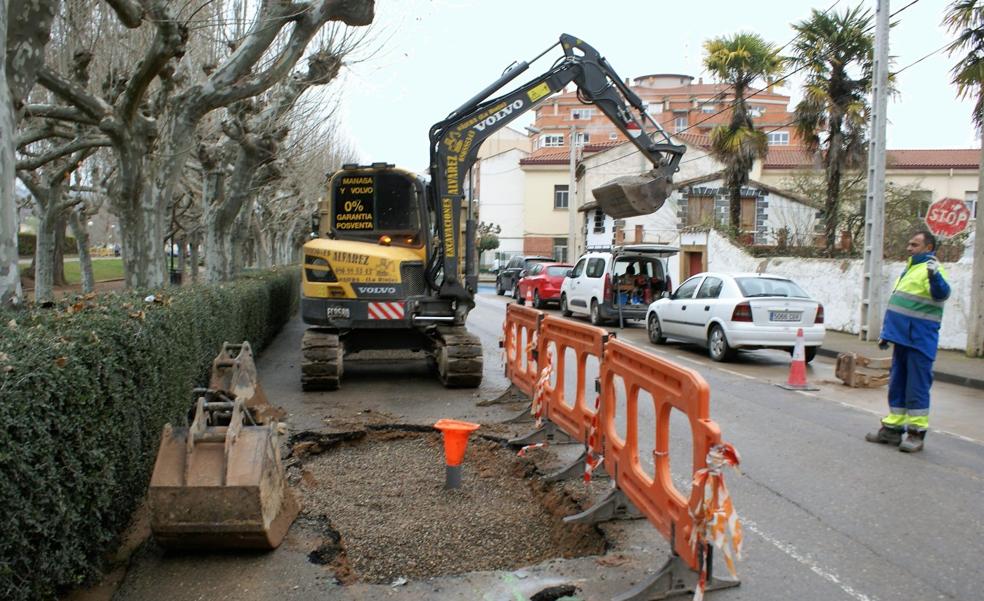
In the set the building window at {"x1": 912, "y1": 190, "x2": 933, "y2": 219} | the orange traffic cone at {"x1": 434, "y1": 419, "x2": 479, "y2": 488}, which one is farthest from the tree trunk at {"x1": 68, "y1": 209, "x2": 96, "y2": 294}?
the building window at {"x1": 912, "y1": 190, "x2": 933, "y2": 219}

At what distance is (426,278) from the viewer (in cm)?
1124

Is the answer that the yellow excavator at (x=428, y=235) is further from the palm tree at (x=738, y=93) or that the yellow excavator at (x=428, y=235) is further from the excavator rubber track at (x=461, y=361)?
the palm tree at (x=738, y=93)

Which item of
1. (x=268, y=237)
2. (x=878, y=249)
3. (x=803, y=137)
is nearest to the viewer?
(x=878, y=249)

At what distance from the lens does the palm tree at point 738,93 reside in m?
27.2

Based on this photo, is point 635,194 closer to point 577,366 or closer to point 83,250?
point 577,366

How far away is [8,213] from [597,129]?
7405 cm

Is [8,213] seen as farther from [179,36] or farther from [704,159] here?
[704,159]

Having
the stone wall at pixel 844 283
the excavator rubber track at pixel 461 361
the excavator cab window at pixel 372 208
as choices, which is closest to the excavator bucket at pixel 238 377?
the excavator rubber track at pixel 461 361

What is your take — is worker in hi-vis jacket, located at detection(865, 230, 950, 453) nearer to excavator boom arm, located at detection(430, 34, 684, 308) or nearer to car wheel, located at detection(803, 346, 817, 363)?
excavator boom arm, located at detection(430, 34, 684, 308)

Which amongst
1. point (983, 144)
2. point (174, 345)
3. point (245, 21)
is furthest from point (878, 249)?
point (174, 345)

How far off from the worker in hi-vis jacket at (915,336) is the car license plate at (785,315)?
578 cm

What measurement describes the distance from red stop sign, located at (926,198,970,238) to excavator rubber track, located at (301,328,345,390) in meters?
9.94

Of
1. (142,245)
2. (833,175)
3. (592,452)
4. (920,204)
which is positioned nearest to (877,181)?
(833,175)

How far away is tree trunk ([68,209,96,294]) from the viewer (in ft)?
83.7
